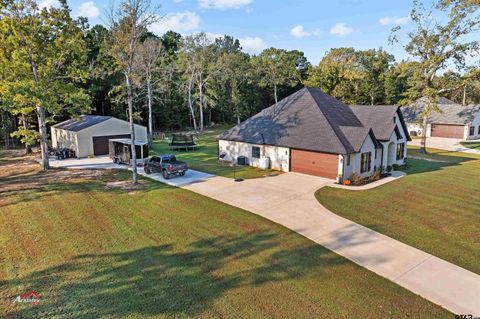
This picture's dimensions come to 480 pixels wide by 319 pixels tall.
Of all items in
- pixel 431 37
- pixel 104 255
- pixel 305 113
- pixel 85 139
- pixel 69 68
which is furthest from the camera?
pixel 431 37

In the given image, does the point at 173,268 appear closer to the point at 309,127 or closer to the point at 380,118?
the point at 309,127

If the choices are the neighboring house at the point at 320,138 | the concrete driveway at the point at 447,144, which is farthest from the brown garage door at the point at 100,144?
the concrete driveway at the point at 447,144

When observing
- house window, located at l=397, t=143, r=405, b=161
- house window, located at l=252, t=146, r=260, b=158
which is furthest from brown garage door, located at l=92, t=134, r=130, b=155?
house window, located at l=397, t=143, r=405, b=161

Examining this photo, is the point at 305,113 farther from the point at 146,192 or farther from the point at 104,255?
the point at 104,255

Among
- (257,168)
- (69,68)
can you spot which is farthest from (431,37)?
(69,68)

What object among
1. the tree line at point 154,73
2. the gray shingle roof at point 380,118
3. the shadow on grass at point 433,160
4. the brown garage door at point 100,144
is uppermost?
the tree line at point 154,73

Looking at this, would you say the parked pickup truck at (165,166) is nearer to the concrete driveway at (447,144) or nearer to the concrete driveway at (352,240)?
the concrete driveway at (352,240)
